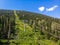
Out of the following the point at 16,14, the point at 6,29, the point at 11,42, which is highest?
the point at 16,14

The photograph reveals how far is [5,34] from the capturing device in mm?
4172

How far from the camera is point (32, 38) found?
420 cm

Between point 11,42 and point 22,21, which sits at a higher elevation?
point 22,21

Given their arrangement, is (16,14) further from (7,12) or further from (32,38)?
(32,38)

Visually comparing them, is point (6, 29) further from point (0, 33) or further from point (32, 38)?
point (32, 38)

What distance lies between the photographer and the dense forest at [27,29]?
416 centimetres

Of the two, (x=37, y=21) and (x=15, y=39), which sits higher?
(x=37, y=21)

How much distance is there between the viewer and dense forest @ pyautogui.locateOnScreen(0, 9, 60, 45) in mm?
4156

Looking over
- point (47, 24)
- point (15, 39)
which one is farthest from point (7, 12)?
point (47, 24)

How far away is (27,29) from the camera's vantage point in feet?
13.9

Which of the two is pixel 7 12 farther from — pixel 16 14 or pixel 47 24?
pixel 47 24

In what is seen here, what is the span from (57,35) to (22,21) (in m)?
0.78

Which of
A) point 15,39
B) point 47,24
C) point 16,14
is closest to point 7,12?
point 16,14

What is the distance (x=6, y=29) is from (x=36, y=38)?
633 millimetres
